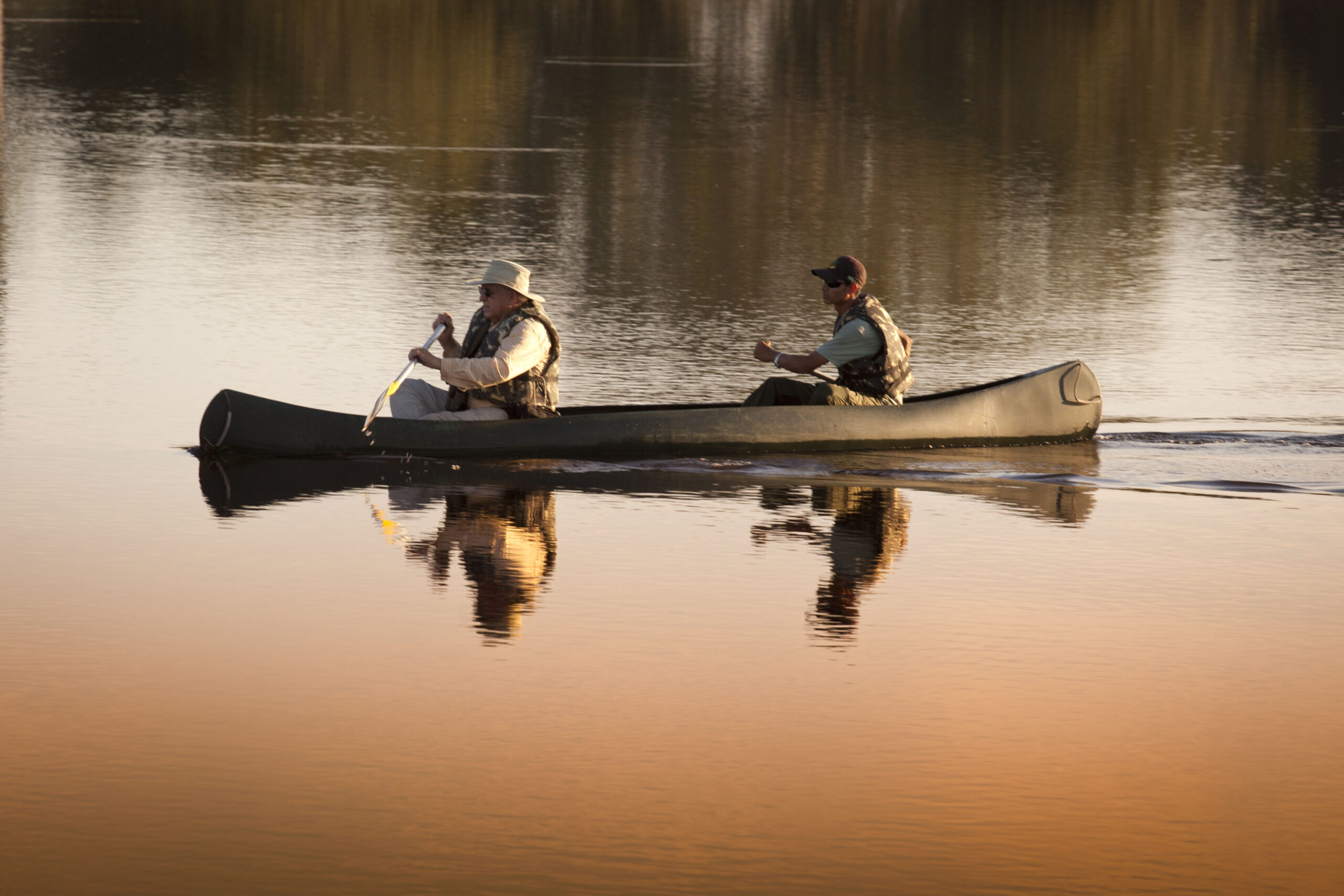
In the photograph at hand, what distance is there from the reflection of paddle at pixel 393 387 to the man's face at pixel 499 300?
0.31 metres

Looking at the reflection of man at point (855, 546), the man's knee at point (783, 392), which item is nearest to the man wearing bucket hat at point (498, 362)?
the man's knee at point (783, 392)

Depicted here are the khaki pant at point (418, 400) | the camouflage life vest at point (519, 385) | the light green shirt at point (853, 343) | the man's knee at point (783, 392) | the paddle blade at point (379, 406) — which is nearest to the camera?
the paddle blade at point (379, 406)

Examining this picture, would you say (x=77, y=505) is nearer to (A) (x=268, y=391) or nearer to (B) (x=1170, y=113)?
(A) (x=268, y=391)

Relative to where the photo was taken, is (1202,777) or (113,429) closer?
(1202,777)

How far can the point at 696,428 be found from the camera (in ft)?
38.3

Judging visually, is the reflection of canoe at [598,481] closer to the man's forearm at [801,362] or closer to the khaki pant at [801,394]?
the khaki pant at [801,394]

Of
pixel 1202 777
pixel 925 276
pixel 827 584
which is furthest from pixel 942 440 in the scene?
pixel 925 276

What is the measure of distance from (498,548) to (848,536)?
5.16ft

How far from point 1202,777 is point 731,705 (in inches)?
59.1

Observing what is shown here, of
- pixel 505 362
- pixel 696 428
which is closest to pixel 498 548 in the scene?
pixel 505 362

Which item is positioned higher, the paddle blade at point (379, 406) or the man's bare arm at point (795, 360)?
the man's bare arm at point (795, 360)

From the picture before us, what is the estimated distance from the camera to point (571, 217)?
72.0 feet

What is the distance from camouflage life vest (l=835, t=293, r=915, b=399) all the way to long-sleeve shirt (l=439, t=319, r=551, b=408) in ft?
5.59

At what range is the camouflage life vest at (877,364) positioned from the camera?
12.2m
